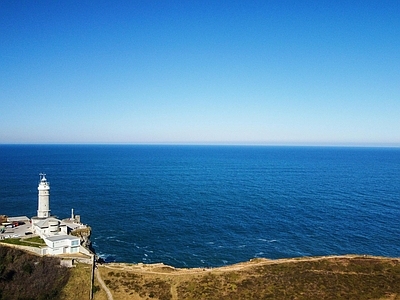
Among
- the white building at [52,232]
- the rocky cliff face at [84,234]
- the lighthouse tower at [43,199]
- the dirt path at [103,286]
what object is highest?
the lighthouse tower at [43,199]

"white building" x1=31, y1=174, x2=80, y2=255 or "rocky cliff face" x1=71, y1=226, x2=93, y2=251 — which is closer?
"white building" x1=31, y1=174, x2=80, y2=255

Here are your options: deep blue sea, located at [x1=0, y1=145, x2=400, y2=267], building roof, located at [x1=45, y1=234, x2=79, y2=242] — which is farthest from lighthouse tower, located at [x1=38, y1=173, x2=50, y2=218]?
building roof, located at [x1=45, y1=234, x2=79, y2=242]

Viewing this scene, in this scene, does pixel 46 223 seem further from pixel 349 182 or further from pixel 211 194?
pixel 349 182

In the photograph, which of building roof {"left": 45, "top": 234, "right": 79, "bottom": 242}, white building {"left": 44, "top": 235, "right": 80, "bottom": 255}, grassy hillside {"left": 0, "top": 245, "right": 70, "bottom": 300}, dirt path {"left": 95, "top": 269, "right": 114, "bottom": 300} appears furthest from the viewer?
building roof {"left": 45, "top": 234, "right": 79, "bottom": 242}

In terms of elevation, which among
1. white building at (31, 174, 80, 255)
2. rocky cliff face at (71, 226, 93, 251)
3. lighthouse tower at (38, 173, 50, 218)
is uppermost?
lighthouse tower at (38, 173, 50, 218)

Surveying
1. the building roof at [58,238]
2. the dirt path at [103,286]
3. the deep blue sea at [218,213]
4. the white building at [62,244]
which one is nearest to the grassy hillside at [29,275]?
the white building at [62,244]

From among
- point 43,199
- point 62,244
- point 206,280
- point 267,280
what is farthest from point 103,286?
point 43,199

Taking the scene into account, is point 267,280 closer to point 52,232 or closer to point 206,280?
point 206,280

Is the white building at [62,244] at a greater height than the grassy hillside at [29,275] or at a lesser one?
greater

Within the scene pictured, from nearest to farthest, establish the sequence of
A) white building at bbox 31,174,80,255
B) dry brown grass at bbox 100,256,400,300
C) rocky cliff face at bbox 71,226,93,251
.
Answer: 1. dry brown grass at bbox 100,256,400,300
2. white building at bbox 31,174,80,255
3. rocky cliff face at bbox 71,226,93,251

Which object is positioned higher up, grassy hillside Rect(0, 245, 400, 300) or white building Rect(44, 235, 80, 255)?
white building Rect(44, 235, 80, 255)

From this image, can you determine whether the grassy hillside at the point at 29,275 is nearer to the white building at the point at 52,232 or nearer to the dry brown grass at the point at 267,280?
the white building at the point at 52,232

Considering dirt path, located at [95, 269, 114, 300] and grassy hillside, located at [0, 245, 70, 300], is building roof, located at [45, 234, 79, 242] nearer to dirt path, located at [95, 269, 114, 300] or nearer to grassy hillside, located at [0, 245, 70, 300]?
grassy hillside, located at [0, 245, 70, 300]
